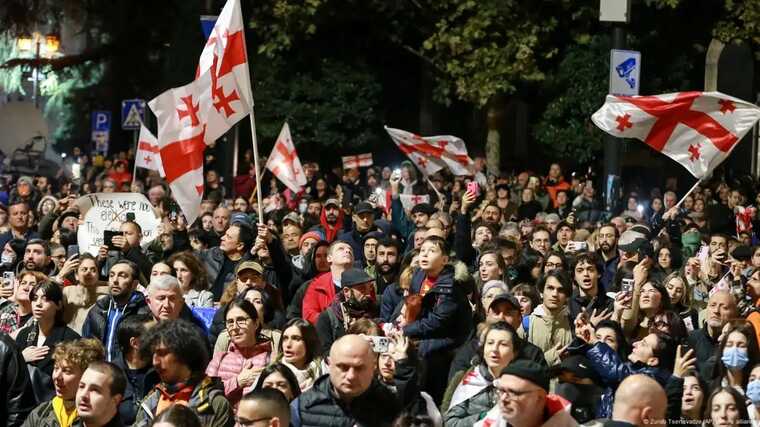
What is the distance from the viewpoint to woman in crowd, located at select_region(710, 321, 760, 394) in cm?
956

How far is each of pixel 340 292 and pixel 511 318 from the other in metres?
1.71

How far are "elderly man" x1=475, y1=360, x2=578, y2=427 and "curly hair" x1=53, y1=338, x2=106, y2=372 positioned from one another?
2.50 m

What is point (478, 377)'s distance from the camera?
8875mm

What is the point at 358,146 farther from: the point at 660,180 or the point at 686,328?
the point at 686,328

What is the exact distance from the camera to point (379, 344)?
341 inches

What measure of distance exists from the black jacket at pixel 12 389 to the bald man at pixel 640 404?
11.8 ft

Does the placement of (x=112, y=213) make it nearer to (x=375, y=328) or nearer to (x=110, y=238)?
(x=110, y=238)

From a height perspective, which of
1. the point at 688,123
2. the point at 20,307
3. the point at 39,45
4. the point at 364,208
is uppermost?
the point at 39,45

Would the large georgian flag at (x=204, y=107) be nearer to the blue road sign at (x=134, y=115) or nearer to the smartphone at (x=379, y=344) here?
the smartphone at (x=379, y=344)

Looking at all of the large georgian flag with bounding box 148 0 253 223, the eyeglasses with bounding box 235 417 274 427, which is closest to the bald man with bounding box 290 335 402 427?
the eyeglasses with bounding box 235 417 274 427

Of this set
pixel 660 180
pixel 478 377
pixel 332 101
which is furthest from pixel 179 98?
A: pixel 660 180

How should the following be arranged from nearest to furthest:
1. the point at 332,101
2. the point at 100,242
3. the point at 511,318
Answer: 1. the point at 511,318
2. the point at 100,242
3. the point at 332,101

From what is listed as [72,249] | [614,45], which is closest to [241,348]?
[72,249]

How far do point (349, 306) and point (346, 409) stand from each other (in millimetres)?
3041
